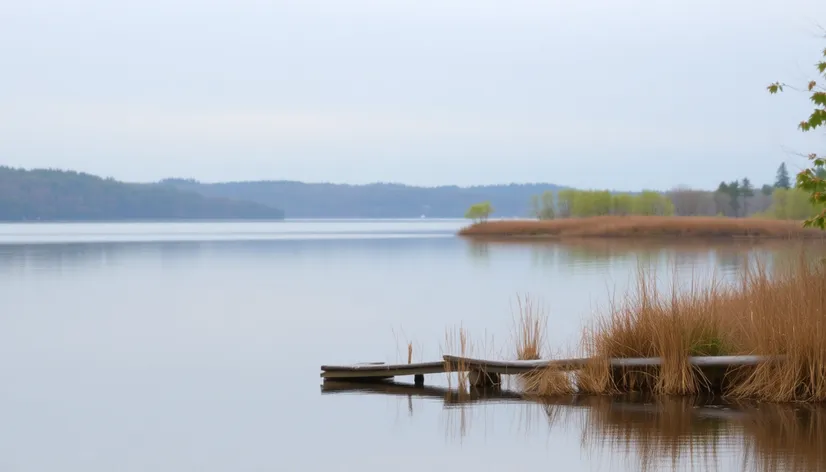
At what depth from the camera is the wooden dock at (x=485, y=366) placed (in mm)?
9695

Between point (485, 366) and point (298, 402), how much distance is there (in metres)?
2.03

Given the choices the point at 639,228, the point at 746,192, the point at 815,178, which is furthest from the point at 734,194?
the point at 815,178

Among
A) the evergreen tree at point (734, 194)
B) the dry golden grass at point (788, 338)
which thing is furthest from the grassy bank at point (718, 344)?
the evergreen tree at point (734, 194)

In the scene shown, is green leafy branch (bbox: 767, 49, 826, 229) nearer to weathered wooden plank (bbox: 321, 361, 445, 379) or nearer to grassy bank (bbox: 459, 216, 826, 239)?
weathered wooden plank (bbox: 321, 361, 445, 379)

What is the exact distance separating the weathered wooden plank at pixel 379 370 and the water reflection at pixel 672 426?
12.5 inches

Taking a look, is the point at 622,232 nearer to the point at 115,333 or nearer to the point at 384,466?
the point at 115,333

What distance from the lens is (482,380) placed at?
10945mm

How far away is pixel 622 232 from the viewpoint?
213ft

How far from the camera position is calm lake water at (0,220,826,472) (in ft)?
27.3

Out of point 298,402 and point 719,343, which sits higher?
point 719,343

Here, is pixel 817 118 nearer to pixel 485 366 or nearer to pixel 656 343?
pixel 656 343

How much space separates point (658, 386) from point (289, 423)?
362 centimetres

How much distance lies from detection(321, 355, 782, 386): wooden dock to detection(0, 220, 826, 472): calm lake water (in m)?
0.29

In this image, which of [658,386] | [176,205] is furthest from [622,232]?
[176,205]
